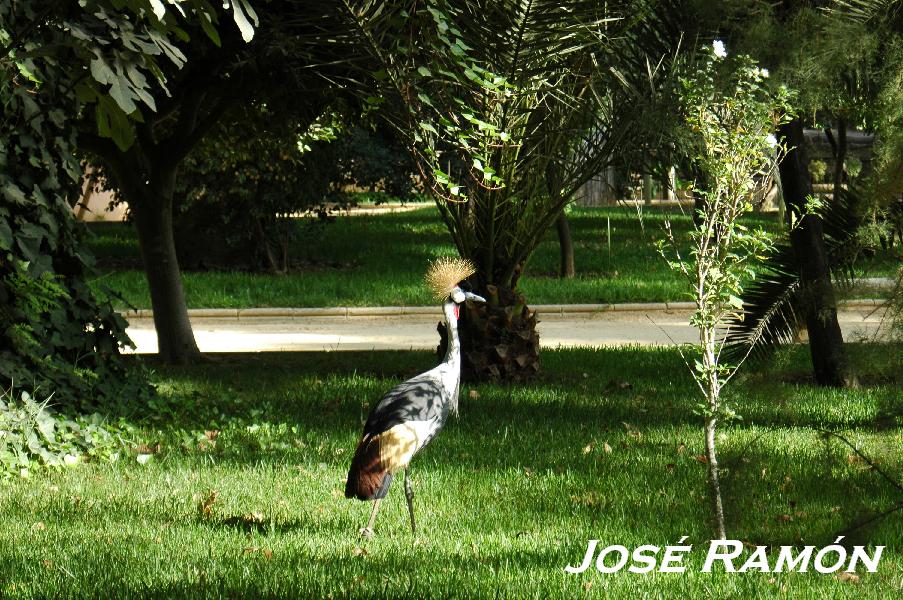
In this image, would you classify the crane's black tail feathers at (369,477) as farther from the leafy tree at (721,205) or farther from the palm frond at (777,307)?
the palm frond at (777,307)

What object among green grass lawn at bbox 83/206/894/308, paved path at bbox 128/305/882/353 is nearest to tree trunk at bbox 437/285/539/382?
green grass lawn at bbox 83/206/894/308

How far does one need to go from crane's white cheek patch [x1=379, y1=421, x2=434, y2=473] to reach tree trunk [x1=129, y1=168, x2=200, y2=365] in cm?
705

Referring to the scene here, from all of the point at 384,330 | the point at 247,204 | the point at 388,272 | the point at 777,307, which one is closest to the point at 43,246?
the point at 777,307

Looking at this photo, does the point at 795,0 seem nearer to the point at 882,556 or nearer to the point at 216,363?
the point at 882,556

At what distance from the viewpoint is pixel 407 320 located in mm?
17125

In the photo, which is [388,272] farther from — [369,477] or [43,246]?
[369,477]

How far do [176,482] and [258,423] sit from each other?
1.80 m

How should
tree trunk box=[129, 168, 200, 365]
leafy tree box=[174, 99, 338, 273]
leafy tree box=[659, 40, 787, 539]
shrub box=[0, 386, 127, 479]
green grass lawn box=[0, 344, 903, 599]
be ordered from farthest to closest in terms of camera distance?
leafy tree box=[174, 99, 338, 273], tree trunk box=[129, 168, 200, 365], shrub box=[0, 386, 127, 479], leafy tree box=[659, 40, 787, 539], green grass lawn box=[0, 344, 903, 599]

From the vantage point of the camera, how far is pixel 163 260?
A: 12102 mm

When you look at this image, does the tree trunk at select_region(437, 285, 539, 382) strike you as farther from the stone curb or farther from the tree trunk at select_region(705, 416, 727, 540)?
the stone curb

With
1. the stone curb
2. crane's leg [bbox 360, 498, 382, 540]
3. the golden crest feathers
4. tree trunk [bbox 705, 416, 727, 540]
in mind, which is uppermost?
the golden crest feathers

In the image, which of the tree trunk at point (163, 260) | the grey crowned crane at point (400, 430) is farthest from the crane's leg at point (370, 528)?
the tree trunk at point (163, 260)

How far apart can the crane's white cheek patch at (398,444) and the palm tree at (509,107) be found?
3.51m

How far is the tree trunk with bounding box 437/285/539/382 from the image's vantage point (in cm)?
1063
